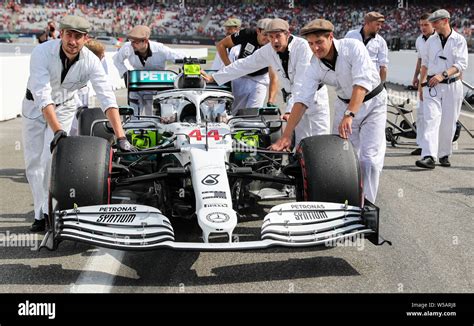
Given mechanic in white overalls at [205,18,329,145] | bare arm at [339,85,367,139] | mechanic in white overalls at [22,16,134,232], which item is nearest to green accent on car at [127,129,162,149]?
mechanic in white overalls at [22,16,134,232]

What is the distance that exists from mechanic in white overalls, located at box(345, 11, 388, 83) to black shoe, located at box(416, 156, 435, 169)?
1519 millimetres

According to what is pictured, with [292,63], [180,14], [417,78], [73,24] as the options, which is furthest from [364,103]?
[180,14]

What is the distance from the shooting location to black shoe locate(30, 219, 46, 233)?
233 inches

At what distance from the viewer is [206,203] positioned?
478cm

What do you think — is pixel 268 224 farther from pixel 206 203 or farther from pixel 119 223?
pixel 119 223

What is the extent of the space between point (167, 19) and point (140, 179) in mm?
50524

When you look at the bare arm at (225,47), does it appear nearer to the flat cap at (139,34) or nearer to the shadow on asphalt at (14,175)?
the flat cap at (139,34)

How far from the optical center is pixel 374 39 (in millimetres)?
10086

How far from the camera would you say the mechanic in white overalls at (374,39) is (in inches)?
391

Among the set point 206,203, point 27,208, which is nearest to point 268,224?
point 206,203

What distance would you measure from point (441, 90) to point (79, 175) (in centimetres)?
588

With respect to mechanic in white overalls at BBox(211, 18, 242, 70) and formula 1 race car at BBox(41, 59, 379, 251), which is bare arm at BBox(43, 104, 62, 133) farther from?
mechanic in white overalls at BBox(211, 18, 242, 70)

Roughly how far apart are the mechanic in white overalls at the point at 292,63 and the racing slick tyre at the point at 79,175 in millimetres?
2713

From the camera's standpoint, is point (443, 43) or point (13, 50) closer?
point (443, 43)
